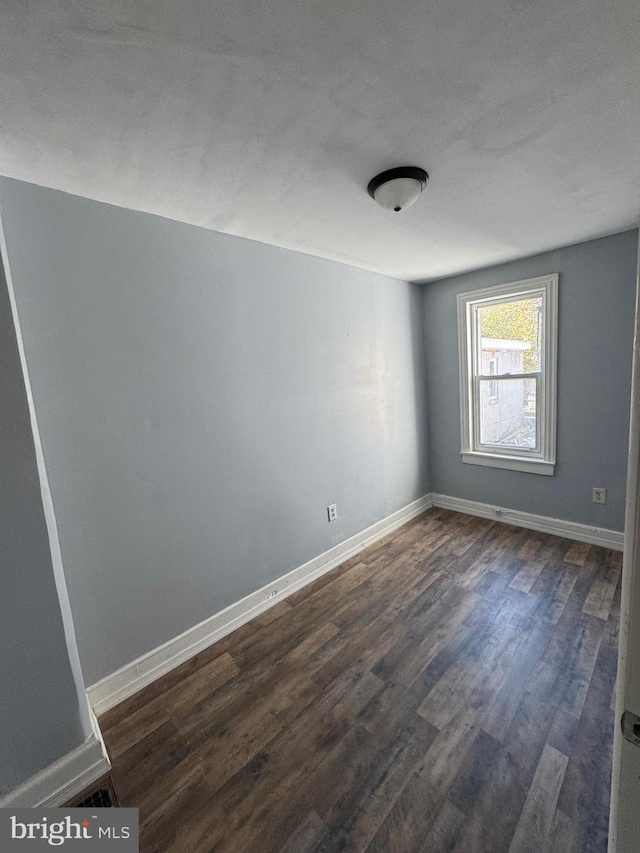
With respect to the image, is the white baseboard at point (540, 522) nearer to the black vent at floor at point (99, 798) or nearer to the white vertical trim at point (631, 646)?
the white vertical trim at point (631, 646)

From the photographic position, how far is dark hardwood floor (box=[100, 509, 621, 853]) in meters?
1.14

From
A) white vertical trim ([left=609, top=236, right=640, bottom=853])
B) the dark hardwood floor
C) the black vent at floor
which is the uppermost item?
white vertical trim ([left=609, top=236, right=640, bottom=853])

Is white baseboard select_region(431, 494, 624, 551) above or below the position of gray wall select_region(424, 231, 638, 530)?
below

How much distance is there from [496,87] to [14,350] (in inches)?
70.0

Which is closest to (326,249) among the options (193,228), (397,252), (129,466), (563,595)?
(397,252)

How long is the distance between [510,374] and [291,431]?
2.22 metres

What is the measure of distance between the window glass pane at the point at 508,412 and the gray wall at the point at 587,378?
26cm

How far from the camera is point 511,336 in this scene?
3.16 meters

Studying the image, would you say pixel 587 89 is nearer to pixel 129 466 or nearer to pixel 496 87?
pixel 496 87

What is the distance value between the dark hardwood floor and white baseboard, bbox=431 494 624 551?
393mm

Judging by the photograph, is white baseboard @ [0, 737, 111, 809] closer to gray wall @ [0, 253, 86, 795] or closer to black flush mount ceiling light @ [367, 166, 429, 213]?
gray wall @ [0, 253, 86, 795]

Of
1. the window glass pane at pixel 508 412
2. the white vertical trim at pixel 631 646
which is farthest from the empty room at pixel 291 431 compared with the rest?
the window glass pane at pixel 508 412

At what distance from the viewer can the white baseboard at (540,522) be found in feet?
8.97

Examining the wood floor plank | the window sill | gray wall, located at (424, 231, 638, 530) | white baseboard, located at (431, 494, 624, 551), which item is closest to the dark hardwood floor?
the wood floor plank
